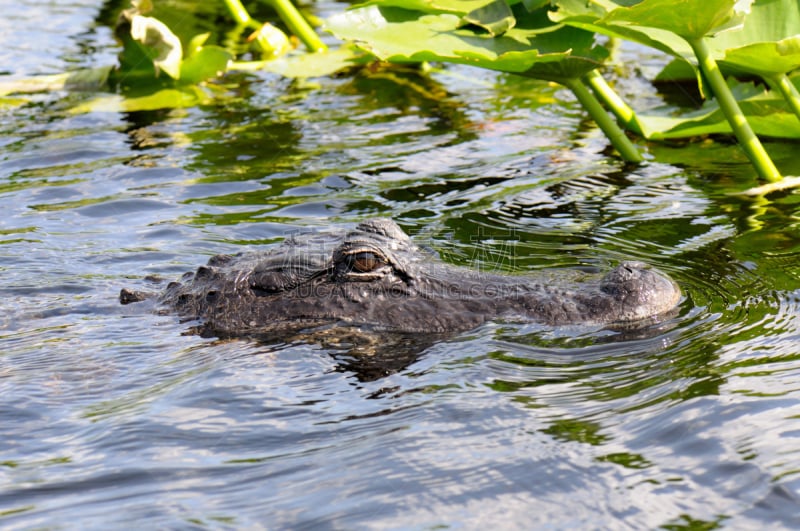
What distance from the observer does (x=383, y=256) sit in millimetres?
5398

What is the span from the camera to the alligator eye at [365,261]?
212 inches

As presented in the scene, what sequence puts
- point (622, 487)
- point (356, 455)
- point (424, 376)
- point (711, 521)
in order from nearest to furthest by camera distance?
1. point (711, 521)
2. point (622, 487)
3. point (356, 455)
4. point (424, 376)

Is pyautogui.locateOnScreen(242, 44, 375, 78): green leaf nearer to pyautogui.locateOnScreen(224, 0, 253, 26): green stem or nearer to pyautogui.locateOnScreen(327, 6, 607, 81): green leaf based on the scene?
pyautogui.locateOnScreen(224, 0, 253, 26): green stem

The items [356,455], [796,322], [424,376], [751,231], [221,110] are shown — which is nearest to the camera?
[356,455]

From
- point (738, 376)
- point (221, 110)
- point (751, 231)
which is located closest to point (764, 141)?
point (751, 231)

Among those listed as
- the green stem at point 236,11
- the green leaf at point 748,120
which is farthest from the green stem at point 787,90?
the green stem at point 236,11

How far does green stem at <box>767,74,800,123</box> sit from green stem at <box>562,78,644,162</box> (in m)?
1.32

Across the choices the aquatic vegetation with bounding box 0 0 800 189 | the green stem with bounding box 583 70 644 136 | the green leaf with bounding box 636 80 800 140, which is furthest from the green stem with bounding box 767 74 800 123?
the green stem with bounding box 583 70 644 136

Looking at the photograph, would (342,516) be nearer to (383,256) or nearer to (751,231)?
(383,256)

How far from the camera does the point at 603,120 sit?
8117 millimetres

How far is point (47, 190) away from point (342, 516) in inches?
226

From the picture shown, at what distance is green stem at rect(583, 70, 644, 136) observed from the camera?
8156 millimetres

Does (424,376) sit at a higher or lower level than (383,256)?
lower

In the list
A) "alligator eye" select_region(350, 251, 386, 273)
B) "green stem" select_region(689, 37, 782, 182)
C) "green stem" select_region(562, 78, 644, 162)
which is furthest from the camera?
"green stem" select_region(562, 78, 644, 162)
